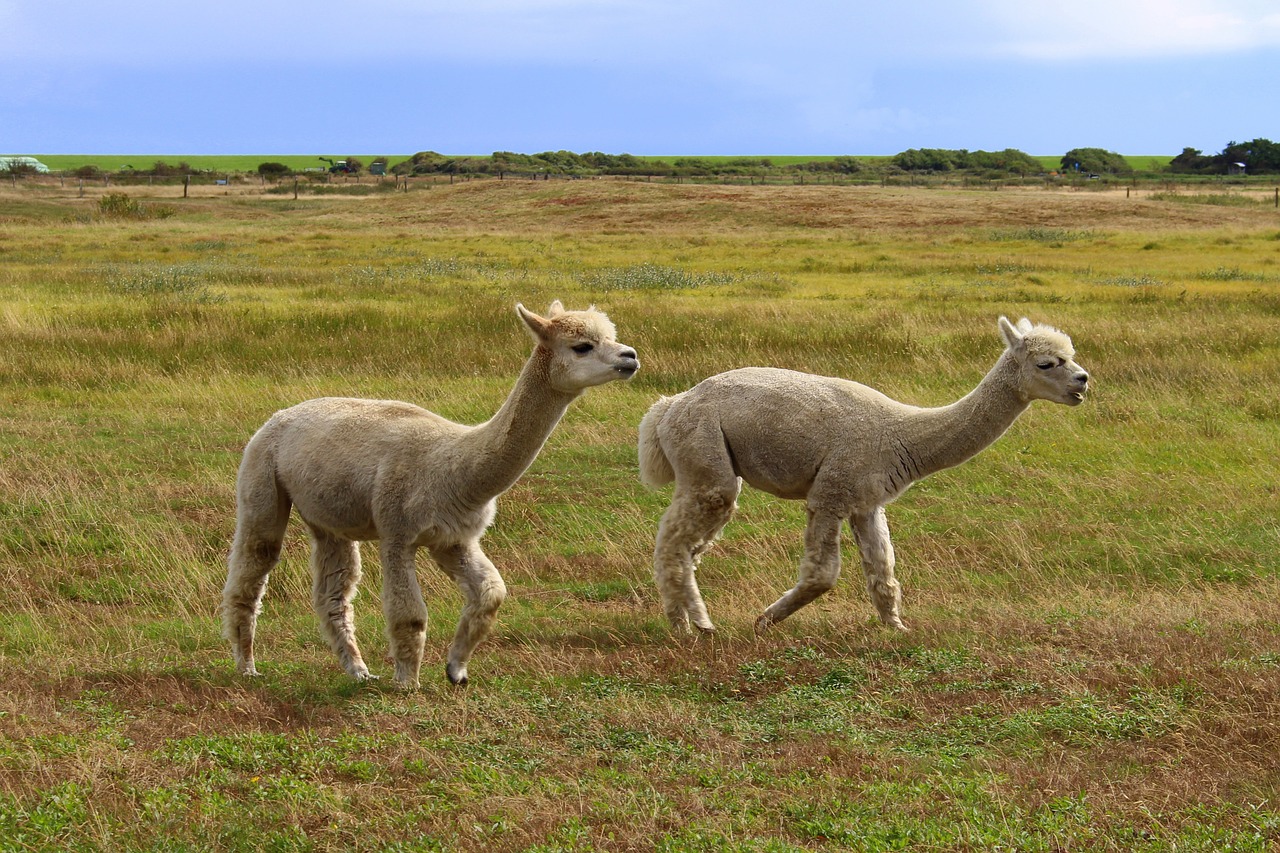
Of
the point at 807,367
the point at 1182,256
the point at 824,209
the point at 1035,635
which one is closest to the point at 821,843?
the point at 1035,635

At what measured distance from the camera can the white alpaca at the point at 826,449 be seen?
7211 millimetres

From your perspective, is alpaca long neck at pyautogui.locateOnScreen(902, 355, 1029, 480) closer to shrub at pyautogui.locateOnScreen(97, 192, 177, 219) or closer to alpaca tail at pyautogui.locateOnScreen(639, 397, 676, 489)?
alpaca tail at pyautogui.locateOnScreen(639, 397, 676, 489)

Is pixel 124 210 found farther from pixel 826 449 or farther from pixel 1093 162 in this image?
pixel 1093 162

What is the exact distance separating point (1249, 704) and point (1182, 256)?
1400 inches

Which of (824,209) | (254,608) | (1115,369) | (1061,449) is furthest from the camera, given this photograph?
(824,209)

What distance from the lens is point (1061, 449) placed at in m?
12.4

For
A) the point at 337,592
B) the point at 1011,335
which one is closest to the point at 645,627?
the point at 337,592

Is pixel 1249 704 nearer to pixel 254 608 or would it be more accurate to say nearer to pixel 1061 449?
pixel 254 608

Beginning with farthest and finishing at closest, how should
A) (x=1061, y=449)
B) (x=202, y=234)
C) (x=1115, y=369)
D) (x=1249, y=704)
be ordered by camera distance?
(x=202, y=234) → (x=1115, y=369) → (x=1061, y=449) → (x=1249, y=704)

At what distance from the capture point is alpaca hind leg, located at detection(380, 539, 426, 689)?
240 inches

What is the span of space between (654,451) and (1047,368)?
2494 mm

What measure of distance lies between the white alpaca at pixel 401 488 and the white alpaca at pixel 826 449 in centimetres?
156

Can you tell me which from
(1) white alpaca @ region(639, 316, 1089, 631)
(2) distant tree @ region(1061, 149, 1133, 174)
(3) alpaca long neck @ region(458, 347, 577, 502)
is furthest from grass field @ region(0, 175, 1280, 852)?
(2) distant tree @ region(1061, 149, 1133, 174)

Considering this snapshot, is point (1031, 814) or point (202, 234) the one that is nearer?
point (1031, 814)
